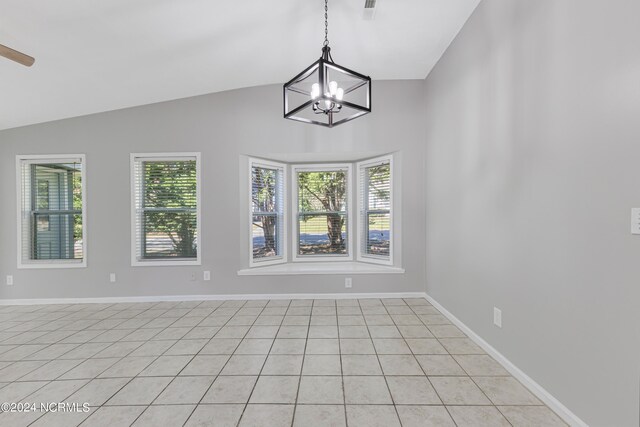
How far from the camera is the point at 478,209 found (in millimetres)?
2406

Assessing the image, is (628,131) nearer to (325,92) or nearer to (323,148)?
(325,92)

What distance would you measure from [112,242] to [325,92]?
3719mm

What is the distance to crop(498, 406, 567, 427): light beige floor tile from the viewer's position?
154 centimetres

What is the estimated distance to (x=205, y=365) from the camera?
2.16 metres

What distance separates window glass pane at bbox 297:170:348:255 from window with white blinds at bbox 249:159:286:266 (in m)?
0.30

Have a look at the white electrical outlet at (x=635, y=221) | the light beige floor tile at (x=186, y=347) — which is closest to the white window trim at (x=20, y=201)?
the light beige floor tile at (x=186, y=347)

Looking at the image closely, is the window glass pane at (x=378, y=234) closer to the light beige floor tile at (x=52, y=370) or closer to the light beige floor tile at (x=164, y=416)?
the light beige floor tile at (x=164, y=416)

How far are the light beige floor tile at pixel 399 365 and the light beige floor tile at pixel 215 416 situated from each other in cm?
109

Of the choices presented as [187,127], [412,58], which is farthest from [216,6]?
[412,58]

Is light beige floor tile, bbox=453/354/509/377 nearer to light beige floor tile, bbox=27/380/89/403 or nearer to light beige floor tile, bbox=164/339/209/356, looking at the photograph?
light beige floor tile, bbox=164/339/209/356

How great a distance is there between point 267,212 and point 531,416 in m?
3.47

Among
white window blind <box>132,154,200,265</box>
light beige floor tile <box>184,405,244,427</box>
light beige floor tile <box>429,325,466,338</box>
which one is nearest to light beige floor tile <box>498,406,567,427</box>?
light beige floor tile <box>429,325,466,338</box>

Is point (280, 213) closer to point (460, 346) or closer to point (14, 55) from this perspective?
point (460, 346)

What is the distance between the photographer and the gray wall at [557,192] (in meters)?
1.26
